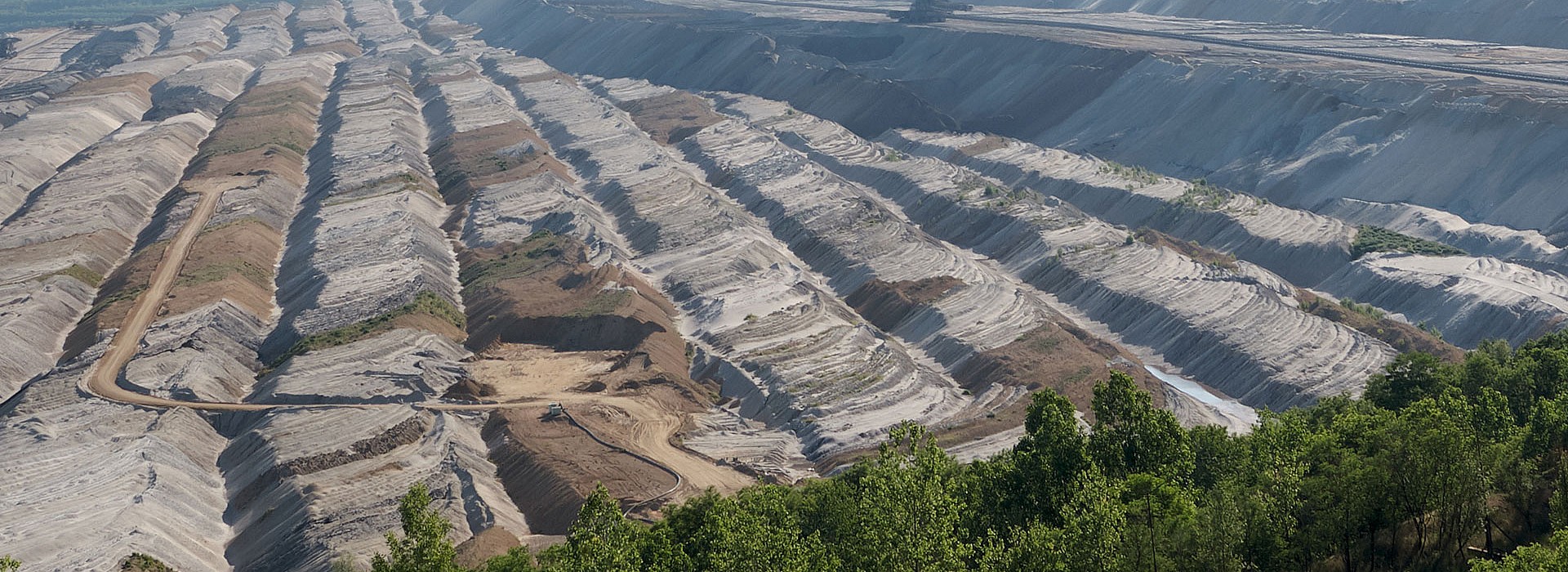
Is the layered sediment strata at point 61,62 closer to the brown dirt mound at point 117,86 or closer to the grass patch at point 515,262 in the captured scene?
the brown dirt mound at point 117,86

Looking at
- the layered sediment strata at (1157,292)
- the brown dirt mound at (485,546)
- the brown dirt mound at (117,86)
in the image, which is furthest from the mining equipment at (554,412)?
the brown dirt mound at (117,86)

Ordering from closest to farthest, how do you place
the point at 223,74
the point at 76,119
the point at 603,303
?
the point at 603,303 → the point at 76,119 → the point at 223,74

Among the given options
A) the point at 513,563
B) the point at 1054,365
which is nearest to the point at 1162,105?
the point at 1054,365

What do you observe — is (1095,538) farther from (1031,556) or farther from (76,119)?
(76,119)

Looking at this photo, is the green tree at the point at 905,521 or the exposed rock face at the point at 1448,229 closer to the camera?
the green tree at the point at 905,521

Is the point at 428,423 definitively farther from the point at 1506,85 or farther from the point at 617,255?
the point at 1506,85

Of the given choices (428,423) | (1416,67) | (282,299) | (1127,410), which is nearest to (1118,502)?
(1127,410)
